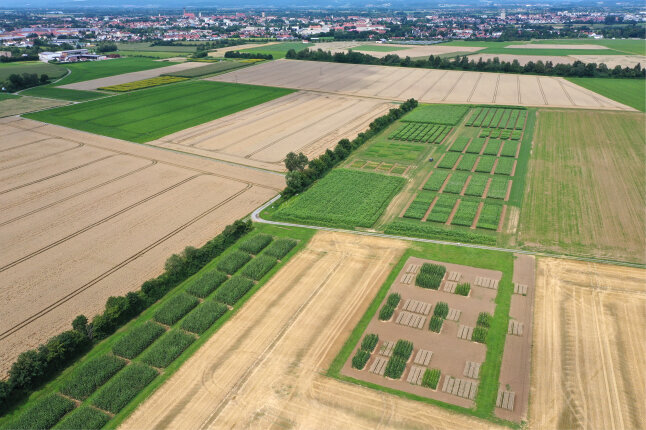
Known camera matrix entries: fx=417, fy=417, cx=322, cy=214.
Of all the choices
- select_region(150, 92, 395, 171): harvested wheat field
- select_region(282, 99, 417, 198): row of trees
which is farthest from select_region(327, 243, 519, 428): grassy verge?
select_region(150, 92, 395, 171): harvested wheat field

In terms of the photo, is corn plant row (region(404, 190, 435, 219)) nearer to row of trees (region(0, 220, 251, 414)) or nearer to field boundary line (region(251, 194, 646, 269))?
field boundary line (region(251, 194, 646, 269))

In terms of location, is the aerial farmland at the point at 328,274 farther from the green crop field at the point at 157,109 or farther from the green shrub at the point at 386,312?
the green crop field at the point at 157,109

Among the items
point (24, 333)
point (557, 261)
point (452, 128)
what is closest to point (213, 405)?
point (24, 333)

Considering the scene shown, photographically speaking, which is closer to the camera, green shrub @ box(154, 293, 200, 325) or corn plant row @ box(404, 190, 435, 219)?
green shrub @ box(154, 293, 200, 325)

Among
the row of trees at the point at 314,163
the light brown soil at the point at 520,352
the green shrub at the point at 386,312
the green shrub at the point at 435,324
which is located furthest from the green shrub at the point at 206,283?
the light brown soil at the point at 520,352

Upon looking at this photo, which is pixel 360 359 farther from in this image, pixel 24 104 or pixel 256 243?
pixel 24 104

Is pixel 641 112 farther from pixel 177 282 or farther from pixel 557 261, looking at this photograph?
pixel 177 282

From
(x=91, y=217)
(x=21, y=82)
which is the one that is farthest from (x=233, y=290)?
(x=21, y=82)
